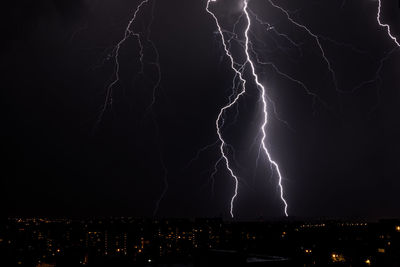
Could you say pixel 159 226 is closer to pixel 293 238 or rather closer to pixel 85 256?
pixel 293 238

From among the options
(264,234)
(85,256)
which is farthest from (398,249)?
(264,234)

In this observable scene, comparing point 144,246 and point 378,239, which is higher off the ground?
point 378,239

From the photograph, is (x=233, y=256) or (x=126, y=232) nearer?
(x=233, y=256)

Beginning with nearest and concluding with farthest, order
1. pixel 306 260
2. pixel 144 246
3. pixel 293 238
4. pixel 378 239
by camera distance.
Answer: pixel 306 260
pixel 378 239
pixel 293 238
pixel 144 246

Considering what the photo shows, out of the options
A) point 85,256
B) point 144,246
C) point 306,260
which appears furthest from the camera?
A: point 144,246

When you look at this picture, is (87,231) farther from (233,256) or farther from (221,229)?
(233,256)

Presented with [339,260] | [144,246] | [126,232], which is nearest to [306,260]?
[339,260]
